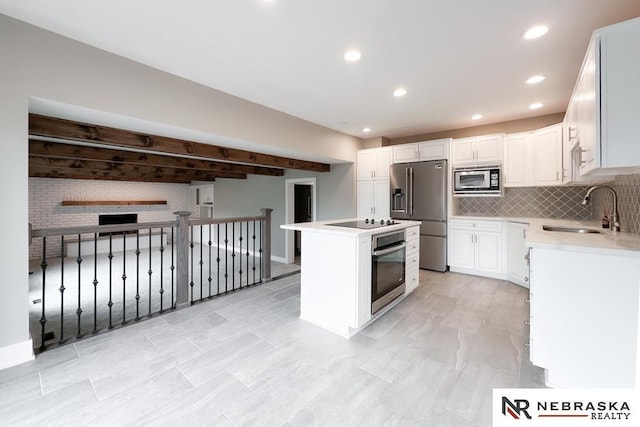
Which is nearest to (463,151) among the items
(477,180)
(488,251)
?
(477,180)

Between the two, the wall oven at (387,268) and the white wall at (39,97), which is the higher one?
the white wall at (39,97)

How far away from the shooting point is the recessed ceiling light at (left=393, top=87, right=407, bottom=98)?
325 centimetres

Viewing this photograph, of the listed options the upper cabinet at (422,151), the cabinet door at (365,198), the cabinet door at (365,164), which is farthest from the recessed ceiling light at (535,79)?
the cabinet door at (365,198)

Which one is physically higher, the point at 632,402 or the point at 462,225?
the point at 462,225

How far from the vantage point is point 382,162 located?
5250mm

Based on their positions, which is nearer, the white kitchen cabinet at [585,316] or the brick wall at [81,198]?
the white kitchen cabinet at [585,316]

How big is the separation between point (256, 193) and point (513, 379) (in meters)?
6.29

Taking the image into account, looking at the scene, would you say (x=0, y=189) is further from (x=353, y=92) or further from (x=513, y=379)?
(x=513, y=379)

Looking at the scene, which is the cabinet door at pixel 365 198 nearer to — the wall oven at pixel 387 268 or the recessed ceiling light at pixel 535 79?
the wall oven at pixel 387 268

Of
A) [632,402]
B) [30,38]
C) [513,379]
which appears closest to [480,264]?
[513,379]

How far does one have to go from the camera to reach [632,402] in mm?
1433

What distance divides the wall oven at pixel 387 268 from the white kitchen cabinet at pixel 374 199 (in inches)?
78.0

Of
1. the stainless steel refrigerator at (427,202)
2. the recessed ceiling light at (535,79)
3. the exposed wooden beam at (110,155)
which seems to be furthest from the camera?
the stainless steel refrigerator at (427,202)

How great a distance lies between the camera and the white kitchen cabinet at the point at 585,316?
5.07ft
